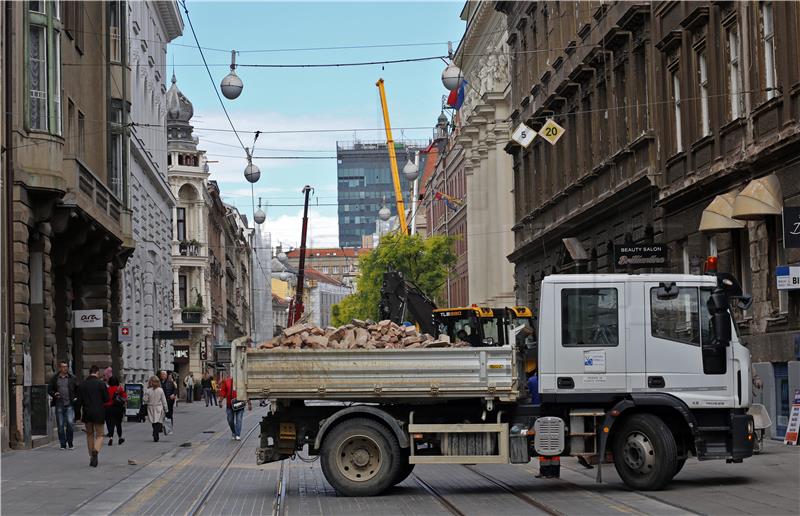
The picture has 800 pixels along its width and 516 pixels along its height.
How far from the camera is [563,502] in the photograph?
15.5 m

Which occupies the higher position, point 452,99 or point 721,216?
point 452,99

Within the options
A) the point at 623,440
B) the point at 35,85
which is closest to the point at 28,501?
the point at 623,440

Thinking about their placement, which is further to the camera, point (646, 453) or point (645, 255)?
point (645, 255)

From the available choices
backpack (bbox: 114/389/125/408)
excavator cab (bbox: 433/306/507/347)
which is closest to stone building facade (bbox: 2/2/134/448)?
backpack (bbox: 114/389/125/408)

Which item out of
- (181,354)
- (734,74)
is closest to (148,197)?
(181,354)

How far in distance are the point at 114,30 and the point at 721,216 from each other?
2253 cm

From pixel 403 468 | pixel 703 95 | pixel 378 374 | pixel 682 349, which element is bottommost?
pixel 403 468

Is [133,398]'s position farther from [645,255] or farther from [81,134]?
[645,255]

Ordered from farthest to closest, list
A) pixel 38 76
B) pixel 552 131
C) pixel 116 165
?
pixel 116 165
pixel 552 131
pixel 38 76

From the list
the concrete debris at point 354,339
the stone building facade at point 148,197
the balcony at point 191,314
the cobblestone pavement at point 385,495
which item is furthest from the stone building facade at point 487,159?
the concrete debris at point 354,339

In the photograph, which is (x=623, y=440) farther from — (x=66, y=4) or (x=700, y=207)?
(x=66, y=4)

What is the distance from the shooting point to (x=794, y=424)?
23.7 m

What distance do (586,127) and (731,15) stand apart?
13.6 metres

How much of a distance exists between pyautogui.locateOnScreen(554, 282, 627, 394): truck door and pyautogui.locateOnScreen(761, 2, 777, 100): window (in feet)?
31.4
